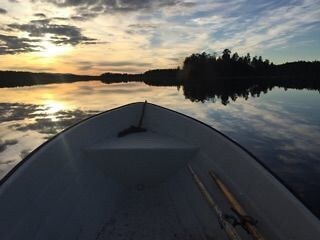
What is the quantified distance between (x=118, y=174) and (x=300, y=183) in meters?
Result: 5.04

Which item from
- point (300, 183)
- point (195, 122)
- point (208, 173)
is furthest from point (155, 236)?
point (300, 183)

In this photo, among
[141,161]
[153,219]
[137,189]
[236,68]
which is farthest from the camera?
[236,68]

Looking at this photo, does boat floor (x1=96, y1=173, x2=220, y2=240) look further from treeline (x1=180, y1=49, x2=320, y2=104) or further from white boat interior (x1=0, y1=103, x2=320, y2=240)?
treeline (x1=180, y1=49, x2=320, y2=104)

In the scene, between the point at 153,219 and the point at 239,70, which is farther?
the point at 239,70

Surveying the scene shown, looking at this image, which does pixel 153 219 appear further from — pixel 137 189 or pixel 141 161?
pixel 141 161

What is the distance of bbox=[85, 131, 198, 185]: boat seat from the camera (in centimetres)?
693

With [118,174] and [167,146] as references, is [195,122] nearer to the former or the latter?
[167,146]

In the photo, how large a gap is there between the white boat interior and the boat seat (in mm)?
22

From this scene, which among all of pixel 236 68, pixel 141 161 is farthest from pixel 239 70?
pixel 141 161

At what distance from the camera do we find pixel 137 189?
6.88 metres

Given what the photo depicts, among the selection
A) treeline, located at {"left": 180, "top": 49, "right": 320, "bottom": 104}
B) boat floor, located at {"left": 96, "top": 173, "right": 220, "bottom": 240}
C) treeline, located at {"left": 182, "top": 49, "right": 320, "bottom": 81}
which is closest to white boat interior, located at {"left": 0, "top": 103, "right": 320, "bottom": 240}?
boat floor, located at {"left": 96, "top": 173, "right": 220, "bottom": 240}

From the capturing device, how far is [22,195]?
3.81 metres

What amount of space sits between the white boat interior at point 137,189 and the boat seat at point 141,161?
0.02 meters

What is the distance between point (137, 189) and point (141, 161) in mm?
642
